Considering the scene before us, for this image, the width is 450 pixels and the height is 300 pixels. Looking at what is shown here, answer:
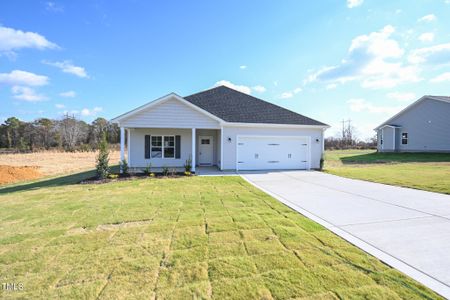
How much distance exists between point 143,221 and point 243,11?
38.5 feet

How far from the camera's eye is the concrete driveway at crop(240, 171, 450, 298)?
282cm

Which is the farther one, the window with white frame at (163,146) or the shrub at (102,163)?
the window with white frame at (163,146)

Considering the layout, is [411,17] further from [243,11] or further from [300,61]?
[243,11]

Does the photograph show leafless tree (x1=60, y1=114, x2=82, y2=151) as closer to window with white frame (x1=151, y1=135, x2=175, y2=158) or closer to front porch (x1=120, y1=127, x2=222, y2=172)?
front porch (x1=120, y1=127, x2=222, y2=172)

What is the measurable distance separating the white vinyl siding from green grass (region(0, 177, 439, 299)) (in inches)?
264

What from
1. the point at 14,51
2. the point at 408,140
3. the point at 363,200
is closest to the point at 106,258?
the point at 363,200

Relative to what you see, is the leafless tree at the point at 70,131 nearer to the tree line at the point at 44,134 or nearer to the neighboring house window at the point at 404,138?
the tree line at the point at 44,134

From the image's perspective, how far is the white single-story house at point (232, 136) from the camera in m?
11.6

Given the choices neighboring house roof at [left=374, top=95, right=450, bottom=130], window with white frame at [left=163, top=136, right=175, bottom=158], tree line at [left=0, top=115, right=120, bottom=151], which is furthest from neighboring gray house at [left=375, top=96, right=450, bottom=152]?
tree line at [left=0, top=115, right=120, bottom=151]

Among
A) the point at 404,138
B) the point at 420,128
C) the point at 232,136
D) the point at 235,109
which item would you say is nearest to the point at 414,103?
the point at 420,128

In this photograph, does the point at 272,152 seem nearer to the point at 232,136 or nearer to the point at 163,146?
the point at 232,136

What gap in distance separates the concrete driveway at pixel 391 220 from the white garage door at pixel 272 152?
4897 mm

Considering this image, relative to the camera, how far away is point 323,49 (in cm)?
1270

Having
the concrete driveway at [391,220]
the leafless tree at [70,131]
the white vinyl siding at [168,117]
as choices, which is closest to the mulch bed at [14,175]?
the white vinyl siding at [168,117]
